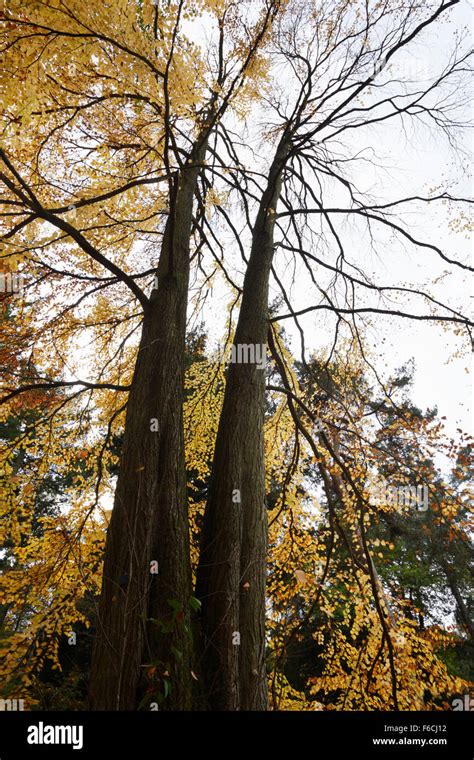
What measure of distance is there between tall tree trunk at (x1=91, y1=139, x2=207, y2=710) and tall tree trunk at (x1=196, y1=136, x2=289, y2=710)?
223 millimetres

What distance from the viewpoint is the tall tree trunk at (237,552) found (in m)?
2.03

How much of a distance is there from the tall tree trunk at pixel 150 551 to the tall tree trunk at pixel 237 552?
0.22m

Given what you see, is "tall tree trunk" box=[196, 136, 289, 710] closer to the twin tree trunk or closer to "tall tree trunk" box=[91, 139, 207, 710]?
the twin tree trunk

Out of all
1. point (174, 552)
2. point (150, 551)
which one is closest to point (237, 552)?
point (174, 552)

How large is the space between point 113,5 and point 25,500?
4.79 meters

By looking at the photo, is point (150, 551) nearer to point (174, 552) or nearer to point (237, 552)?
point (174, 552)

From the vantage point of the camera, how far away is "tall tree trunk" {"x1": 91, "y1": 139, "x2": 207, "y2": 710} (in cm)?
177

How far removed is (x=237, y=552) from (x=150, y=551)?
22.5 inches

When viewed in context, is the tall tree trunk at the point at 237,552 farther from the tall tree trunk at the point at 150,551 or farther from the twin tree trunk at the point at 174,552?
the tall tree trunk at the point at 150,551

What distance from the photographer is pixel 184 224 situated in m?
3.96

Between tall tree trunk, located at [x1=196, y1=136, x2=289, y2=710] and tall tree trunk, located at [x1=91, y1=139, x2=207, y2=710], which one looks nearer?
tall tree trunk, located at [x1=91, y1=139, x2=207, y2=710]

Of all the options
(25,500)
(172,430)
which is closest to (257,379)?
(172,430)

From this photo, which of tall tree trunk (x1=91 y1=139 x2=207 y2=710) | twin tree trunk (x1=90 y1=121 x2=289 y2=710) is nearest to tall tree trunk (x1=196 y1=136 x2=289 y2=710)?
twin tree trunk (x1=90 y1=121 x2=289 y2=710)

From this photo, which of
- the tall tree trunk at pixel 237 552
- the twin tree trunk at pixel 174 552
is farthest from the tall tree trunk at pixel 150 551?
the tall tree trunk at pixel 237 552
